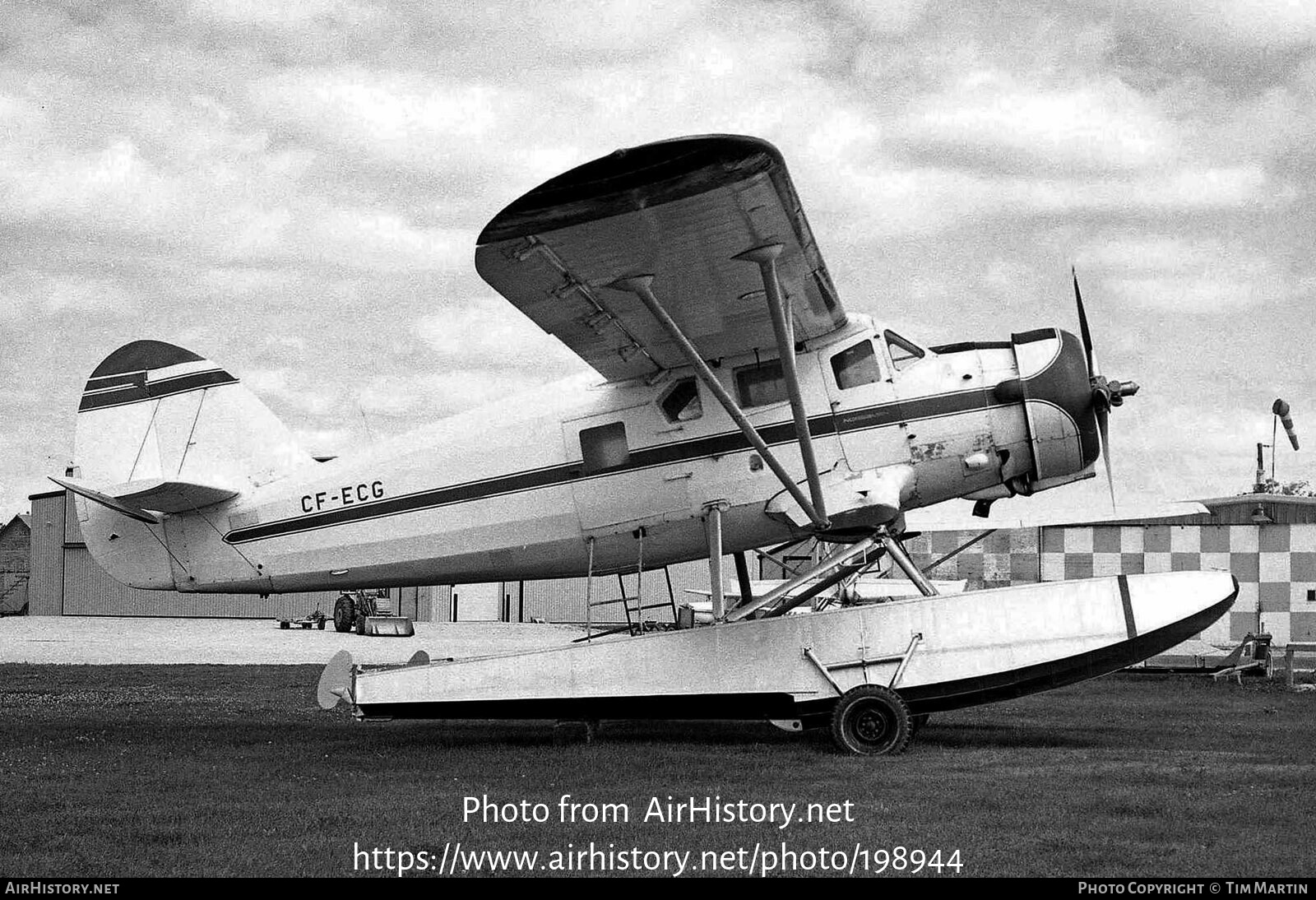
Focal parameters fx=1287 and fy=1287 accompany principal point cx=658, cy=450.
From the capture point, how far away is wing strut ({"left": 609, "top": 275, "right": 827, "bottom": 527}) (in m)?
9.32

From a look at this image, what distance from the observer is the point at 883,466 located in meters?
11.2

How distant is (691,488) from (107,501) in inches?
229

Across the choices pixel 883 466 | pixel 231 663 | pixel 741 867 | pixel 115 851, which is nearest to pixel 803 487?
pixel 883 466

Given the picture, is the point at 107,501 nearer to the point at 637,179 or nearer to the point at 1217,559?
the point at 637,179

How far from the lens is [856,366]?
1150cm

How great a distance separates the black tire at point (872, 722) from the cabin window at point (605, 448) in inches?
120

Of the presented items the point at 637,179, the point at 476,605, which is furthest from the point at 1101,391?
the point at 476,605

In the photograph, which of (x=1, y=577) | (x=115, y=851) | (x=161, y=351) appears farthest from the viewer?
(x=1, y=577)

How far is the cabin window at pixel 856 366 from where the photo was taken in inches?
451

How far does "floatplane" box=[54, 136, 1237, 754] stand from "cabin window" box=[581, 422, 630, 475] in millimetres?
23

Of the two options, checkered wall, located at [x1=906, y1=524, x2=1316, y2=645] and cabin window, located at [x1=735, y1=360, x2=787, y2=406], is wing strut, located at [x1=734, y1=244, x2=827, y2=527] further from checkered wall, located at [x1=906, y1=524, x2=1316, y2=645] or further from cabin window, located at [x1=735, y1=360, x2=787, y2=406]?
checkered wall, located at [x1=906, y1=524, x2=1316, y2=645]

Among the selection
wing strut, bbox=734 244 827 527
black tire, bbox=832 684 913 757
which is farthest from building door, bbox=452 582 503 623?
black tire, bbox=832 684 913 757

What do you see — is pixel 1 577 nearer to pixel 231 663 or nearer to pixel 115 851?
pixel 231 663

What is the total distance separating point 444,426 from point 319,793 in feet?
15.6
